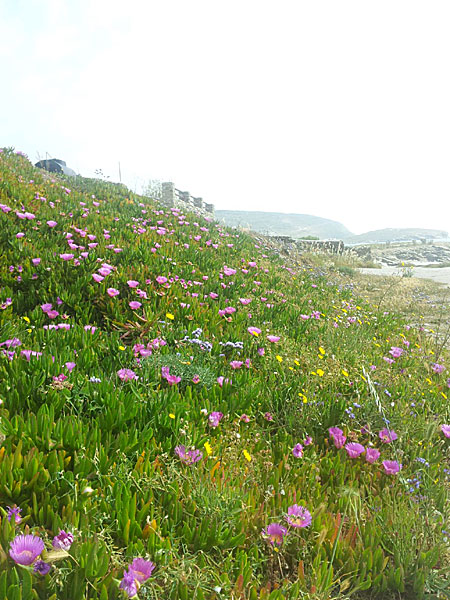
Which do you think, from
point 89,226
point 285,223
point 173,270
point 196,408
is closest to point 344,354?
point 196,408

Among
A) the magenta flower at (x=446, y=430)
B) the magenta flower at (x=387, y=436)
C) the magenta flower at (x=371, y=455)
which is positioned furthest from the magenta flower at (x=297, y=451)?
the magenta flower at (x=446, y=430)

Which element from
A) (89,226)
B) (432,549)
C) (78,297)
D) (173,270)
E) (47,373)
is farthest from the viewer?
(89,226)

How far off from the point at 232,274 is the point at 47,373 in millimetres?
3601

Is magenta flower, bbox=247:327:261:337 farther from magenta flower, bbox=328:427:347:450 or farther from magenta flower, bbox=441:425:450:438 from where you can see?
magenta flower, bbox=441:425:450:438

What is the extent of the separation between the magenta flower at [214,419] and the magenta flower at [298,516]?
2.22ft

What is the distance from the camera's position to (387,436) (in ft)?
7.15

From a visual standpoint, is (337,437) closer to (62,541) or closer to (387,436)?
(387,436)

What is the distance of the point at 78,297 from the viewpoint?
3439 millimetres

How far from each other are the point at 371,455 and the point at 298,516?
2.53 ft

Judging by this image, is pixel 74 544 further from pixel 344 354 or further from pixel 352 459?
pixel 344 354

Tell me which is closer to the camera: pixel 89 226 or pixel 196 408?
pixel 196 408

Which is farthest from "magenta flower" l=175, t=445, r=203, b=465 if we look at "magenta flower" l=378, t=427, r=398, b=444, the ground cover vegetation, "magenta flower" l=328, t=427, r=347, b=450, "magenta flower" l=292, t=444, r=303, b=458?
"magenta flower" l=378, t=427, r=398, b=444

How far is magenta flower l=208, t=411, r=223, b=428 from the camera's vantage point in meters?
2.09

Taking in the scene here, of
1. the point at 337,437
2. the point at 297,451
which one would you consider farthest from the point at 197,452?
the point at 337,437
